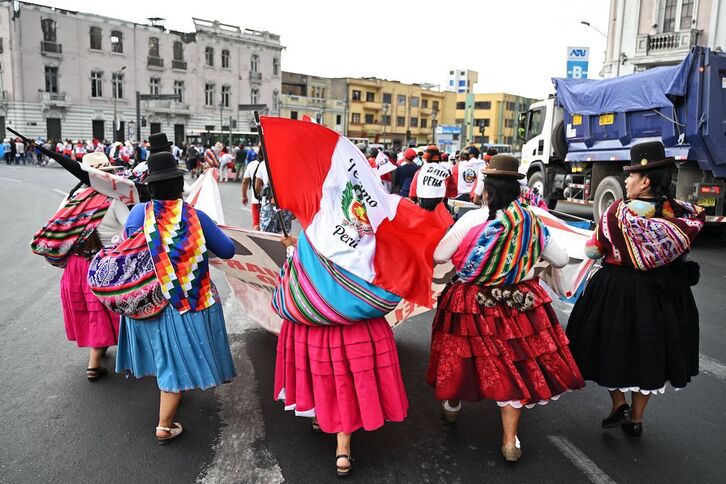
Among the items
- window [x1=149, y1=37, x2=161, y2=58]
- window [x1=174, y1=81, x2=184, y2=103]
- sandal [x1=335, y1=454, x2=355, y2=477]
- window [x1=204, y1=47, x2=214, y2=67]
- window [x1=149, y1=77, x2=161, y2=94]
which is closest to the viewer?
sandal [x1=335, y1=454, x2=355, y2=477]

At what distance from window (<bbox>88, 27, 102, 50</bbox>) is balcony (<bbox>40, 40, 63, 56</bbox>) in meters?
2.78

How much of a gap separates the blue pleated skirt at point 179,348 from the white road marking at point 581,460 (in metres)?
2.05

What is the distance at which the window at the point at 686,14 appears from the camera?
78.1 ft

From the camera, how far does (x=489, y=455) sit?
3.38 metres

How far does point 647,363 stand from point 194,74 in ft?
A: 192

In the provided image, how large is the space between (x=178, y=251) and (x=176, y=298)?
0.27 meters

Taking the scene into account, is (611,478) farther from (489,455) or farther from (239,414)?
(239,414)

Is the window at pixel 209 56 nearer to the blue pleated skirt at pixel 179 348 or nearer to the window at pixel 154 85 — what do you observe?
the window at pixel 154 85

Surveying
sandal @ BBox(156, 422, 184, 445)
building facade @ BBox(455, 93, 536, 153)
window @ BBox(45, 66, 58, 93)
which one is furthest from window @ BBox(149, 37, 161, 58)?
sandal @ BBox(156, 422, 184, 445)

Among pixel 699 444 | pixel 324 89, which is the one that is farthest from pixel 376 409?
pixel 324 89

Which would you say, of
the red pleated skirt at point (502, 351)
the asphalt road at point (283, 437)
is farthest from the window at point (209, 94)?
the red pleated skirt at point (502, 351)

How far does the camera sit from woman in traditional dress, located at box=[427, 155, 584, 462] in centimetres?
322

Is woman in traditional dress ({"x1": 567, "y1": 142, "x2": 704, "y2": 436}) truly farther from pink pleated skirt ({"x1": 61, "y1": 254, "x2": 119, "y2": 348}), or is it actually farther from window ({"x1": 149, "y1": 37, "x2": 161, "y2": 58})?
window ({"x1": 149, "y1": 37, "x2": 161, "y2": 58})

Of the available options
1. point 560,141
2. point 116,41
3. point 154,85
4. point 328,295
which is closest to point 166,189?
point 328,295
